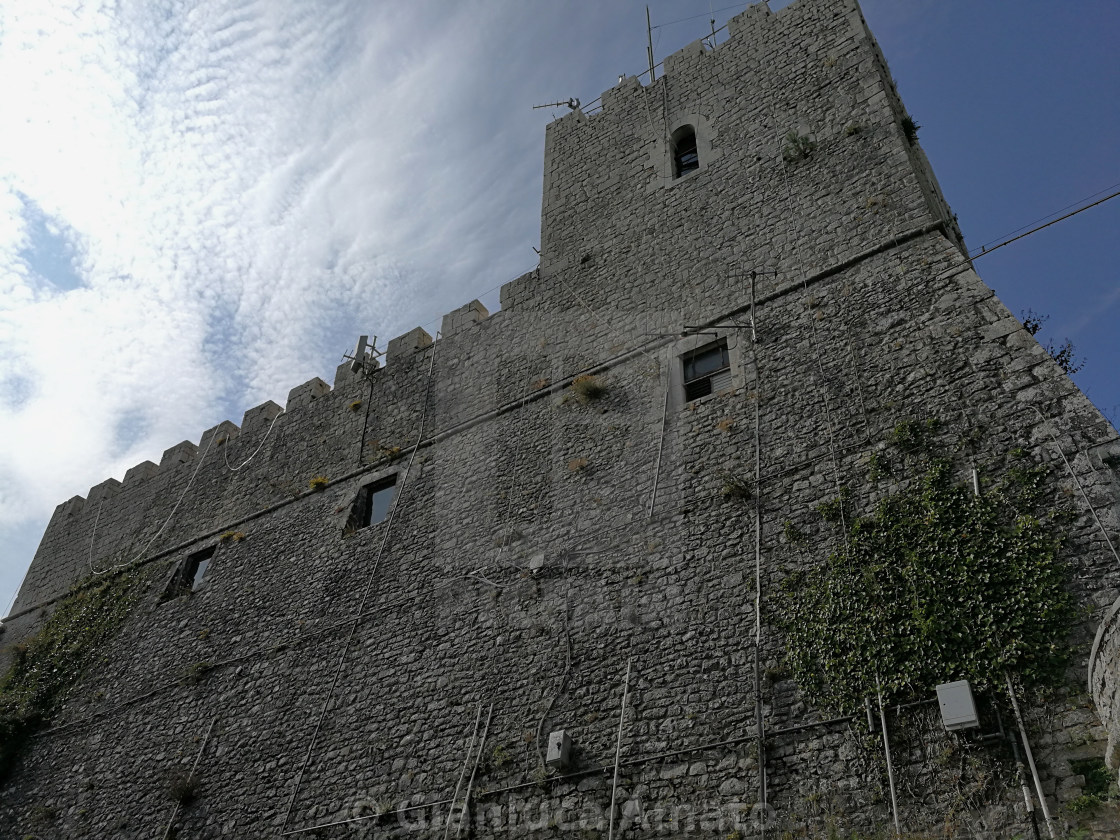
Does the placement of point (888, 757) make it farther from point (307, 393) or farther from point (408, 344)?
point (307, 393)

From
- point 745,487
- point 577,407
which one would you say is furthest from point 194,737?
point 745,487

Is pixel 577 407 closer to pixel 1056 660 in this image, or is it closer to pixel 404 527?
pixel 404 527

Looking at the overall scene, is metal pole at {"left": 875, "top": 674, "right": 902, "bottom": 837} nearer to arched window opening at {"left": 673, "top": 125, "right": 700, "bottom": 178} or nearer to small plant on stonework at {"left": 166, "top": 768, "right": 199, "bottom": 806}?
arched window opening at {"left": 673, "top": 125, "right": 700, "bottom": 178}

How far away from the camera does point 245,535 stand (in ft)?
42.4

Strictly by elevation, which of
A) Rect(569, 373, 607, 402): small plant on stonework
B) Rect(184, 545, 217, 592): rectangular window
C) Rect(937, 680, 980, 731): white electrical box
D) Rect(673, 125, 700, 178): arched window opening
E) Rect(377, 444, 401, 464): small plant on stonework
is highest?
Rect(673, 125, 700, 178): arched window opening

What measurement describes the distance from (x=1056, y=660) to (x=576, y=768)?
376 centimetres

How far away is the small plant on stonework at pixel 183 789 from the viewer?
979 cm

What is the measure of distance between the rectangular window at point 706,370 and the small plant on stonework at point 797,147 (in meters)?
2.53

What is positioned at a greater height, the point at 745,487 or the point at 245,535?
the point at 245,535

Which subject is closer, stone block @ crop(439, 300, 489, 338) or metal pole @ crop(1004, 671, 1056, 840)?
metal pole @ crop(1004, 671, 1056, 840)

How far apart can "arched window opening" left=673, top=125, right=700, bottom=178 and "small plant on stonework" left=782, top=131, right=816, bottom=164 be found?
4.92 feet

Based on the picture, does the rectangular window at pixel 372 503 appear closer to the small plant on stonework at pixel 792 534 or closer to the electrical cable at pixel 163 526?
the electrical cable at pixel 163 526

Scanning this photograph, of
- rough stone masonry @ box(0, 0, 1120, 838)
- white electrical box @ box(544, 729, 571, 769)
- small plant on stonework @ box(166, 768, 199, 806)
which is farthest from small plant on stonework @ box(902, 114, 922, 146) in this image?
small plant on stonework @ box(166, 768, 199, 806)

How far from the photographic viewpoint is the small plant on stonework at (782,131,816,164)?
395 inches
